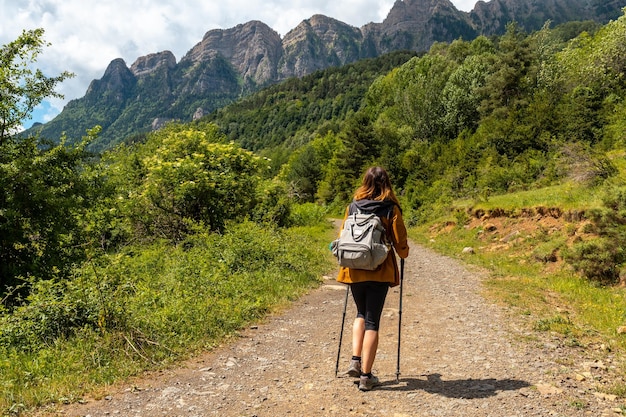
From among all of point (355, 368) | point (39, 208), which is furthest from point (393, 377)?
point (39, 208)

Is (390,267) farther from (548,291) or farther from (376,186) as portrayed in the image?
(548,291)

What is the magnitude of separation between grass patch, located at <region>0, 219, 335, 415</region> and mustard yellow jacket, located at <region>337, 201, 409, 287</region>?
2.89 meters

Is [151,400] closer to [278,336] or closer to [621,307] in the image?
[278,336]

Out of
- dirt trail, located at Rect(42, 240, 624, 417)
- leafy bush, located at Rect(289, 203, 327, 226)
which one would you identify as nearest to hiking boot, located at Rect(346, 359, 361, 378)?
dirt trail, located at Rect(42, 240, 624, 417)

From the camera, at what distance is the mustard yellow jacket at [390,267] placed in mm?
4703

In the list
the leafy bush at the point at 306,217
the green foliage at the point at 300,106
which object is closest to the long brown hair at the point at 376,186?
the leafy bush at the point at 306,217

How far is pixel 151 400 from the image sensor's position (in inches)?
184

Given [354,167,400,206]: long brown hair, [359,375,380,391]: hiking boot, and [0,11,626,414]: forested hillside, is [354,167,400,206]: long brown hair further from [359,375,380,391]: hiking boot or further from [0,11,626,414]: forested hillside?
[0,11,626,414]: forested hillside

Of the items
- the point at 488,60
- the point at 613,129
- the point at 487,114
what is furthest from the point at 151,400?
the point at 488,60

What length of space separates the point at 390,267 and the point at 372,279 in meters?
0.26

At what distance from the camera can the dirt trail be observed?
4.34 metres

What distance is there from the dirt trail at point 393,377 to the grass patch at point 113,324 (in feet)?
1.42

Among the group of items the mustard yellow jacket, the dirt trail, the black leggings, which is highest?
the mustard yellow jacket

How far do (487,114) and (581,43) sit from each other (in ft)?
61.7
